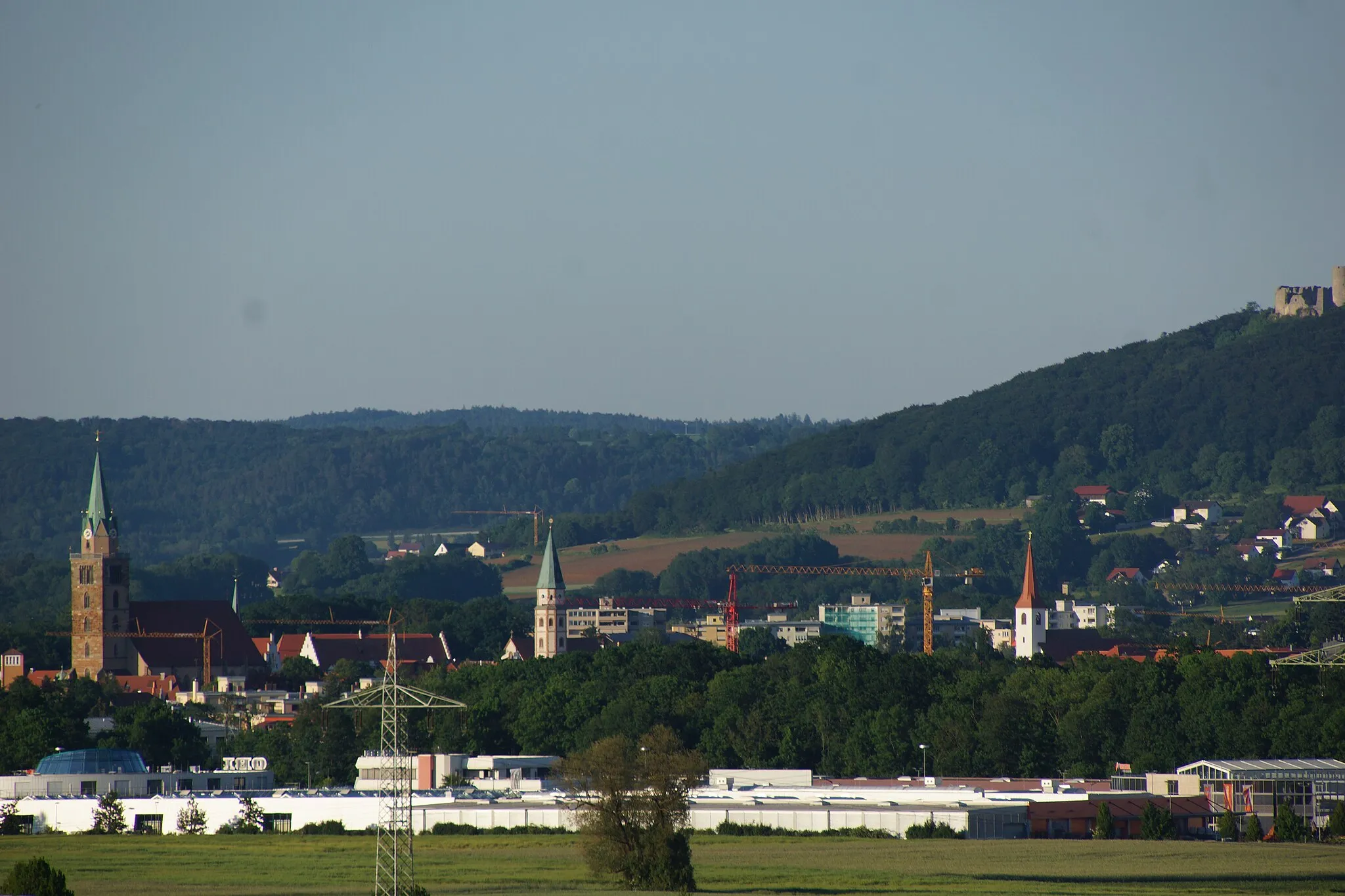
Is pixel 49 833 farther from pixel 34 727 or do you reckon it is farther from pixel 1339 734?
pixel 1339 734

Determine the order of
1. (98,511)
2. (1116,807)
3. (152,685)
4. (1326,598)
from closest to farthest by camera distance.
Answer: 1. (1116,807)
2. (1326,598)
3. (152,685)
4. (98,511)

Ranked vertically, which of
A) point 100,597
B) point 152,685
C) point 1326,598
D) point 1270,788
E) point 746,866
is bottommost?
point 746,866

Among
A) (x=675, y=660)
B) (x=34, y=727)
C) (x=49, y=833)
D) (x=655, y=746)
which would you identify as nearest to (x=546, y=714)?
(x=675, y=660)

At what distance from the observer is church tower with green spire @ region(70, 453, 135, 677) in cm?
18662

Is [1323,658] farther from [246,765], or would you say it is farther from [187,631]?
[187,631]

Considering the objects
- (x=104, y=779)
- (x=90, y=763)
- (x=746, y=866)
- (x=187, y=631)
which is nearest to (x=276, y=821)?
(x=104, y=779)

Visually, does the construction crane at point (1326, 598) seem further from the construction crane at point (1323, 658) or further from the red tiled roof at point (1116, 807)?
the red tiled roof at point (1116, 807)

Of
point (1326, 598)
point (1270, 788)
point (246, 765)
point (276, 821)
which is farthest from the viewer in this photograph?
point (1326, 598)

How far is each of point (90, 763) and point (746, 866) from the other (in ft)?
130

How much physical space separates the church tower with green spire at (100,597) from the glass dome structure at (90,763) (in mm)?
77304

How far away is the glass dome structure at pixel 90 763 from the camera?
107 meters

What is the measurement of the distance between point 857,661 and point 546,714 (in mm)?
17879

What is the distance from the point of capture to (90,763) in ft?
352

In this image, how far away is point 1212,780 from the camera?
3922 inches
